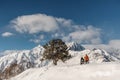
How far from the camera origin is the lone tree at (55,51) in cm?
11662

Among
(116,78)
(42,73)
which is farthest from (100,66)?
(42,73)

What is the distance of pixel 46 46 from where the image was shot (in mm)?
118875

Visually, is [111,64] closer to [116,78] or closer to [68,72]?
[116,78]

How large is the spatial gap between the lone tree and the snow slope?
51.6m

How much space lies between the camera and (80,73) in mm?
56531

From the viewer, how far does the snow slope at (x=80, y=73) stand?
53562 mm

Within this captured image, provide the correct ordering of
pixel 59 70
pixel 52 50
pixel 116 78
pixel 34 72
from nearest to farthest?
1. pixel 116 78
2. pixel 59 70
3. pixel 34 72
4. pixel 52 50

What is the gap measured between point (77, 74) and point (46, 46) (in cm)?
6314

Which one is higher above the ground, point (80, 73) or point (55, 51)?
point (55, 51)

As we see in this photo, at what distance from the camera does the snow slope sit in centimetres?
5356

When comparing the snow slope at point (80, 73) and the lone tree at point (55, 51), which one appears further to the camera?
the lone tree at point (55, 51)

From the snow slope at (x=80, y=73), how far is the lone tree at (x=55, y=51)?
5159cm

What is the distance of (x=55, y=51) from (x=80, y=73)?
201 feet

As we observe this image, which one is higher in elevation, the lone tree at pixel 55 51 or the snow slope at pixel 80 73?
the lone tree at pixel 55 51
